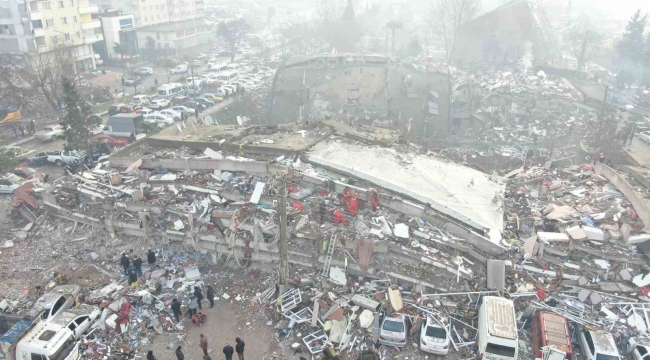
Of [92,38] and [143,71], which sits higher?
[92,38]

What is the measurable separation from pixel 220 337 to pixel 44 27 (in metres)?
35.2

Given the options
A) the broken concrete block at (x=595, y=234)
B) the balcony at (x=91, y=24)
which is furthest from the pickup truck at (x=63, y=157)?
the balcony at (x=91, y=24)

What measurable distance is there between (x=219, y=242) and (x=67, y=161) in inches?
454

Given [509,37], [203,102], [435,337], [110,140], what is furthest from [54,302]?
[509,37]

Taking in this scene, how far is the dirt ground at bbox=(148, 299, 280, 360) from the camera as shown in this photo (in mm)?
10438

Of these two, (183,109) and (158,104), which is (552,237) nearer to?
(183,109)

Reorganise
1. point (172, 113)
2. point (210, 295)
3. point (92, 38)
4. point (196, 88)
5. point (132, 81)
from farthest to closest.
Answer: point (92, 38)
point (132, 81)
point (196, 88)
point (172, 113)
point (210, 295)

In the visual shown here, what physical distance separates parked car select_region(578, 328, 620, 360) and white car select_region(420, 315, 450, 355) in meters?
3.05

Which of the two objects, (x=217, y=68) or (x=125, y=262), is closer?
(x=125, y=262)

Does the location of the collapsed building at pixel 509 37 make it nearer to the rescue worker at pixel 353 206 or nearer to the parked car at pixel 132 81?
the parked car at pixel 132 81

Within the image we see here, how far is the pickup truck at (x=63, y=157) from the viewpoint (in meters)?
20.3

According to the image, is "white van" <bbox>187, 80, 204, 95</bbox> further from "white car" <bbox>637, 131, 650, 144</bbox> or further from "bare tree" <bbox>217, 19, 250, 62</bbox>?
"white car" <bbox>637, 131, 650, 144</bbox>

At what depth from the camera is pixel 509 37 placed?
43.0 m

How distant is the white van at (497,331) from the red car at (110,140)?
18630 mm
